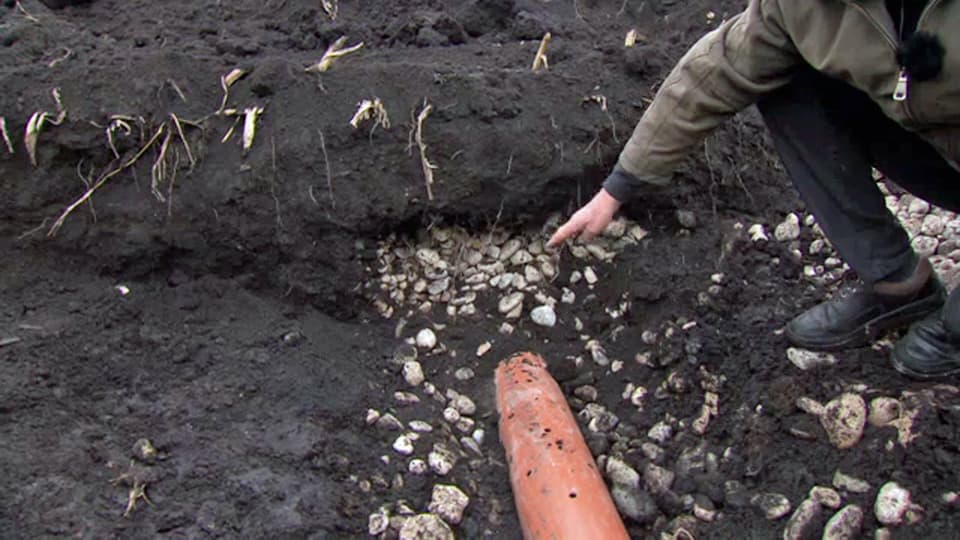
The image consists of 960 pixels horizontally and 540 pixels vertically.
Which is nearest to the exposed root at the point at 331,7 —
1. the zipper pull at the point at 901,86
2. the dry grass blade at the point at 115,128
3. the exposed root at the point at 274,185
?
the exposed root at the point at 274,185

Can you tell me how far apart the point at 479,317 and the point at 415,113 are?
2.17ft

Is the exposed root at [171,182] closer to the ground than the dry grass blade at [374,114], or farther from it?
closer to the ground

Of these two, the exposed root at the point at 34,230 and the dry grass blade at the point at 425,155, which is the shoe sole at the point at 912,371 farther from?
the exposed root at the point at 34,230

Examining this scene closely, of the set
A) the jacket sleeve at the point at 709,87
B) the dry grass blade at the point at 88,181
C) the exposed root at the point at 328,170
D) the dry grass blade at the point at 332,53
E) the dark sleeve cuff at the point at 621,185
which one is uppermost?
the jacket sleeve at the point at 709,87

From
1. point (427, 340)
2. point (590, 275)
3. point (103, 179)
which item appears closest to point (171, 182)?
point (103, 179)

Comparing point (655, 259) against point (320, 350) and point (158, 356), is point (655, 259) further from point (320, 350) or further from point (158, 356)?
point (158, 356)

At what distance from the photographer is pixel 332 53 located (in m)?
2.92

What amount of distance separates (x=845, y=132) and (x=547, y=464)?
1.00 meters

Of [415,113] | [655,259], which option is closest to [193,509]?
[415,113]

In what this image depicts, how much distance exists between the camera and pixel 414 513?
2.08 metres

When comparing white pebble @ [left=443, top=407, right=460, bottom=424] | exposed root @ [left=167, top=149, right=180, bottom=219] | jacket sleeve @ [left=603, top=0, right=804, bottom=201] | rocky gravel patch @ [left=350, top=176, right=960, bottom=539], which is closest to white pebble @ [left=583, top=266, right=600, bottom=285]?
rocky gravel patch @ [left=350, top=176, right=960, bottom=539]

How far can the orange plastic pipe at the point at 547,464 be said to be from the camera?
1.90m

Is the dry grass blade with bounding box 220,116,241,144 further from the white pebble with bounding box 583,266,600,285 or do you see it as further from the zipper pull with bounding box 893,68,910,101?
the zipper pull with bounding box 893,68,910,101

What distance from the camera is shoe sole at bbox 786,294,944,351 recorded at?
83.3 inches
